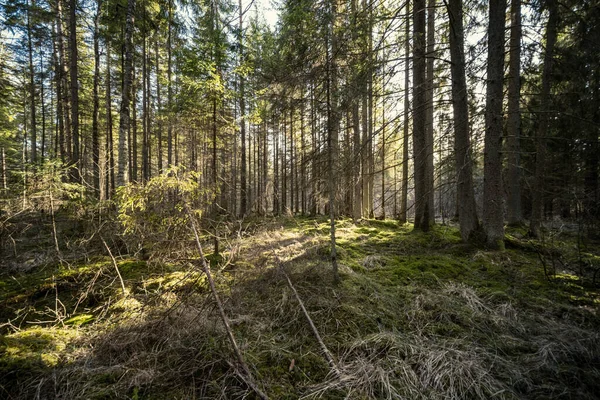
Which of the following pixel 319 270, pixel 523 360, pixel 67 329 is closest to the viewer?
pixel 523 360

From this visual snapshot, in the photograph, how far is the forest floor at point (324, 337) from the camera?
2256mm

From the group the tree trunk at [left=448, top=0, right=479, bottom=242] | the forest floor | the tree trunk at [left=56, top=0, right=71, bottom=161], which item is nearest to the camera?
the forest floor

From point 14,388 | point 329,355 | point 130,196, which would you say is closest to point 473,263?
point 329,355

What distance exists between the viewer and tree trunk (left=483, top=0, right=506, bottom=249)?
210 inches

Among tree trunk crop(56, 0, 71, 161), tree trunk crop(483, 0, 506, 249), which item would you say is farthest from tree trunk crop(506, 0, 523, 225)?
tree trunk crop(56, 0, 71, 161)

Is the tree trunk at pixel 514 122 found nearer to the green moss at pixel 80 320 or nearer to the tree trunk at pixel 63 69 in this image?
the green moss at pixel 80 320

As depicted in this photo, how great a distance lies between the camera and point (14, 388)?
7.74 feet

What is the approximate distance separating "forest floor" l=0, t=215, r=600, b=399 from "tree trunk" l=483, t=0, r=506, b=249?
4.28 feet

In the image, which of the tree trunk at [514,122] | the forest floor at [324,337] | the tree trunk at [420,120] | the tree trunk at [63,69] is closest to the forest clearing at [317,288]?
the forest floor at [324,337]

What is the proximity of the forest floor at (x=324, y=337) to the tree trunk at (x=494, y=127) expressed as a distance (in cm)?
130

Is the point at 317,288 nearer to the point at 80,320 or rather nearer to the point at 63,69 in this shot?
the point at 80,320

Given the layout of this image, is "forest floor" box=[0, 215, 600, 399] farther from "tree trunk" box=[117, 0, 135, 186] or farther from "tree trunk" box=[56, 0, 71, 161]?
"tree trunk" box=[56, 0, 71, 161]

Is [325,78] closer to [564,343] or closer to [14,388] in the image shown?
[564,343]

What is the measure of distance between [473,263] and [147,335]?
6260 mm
